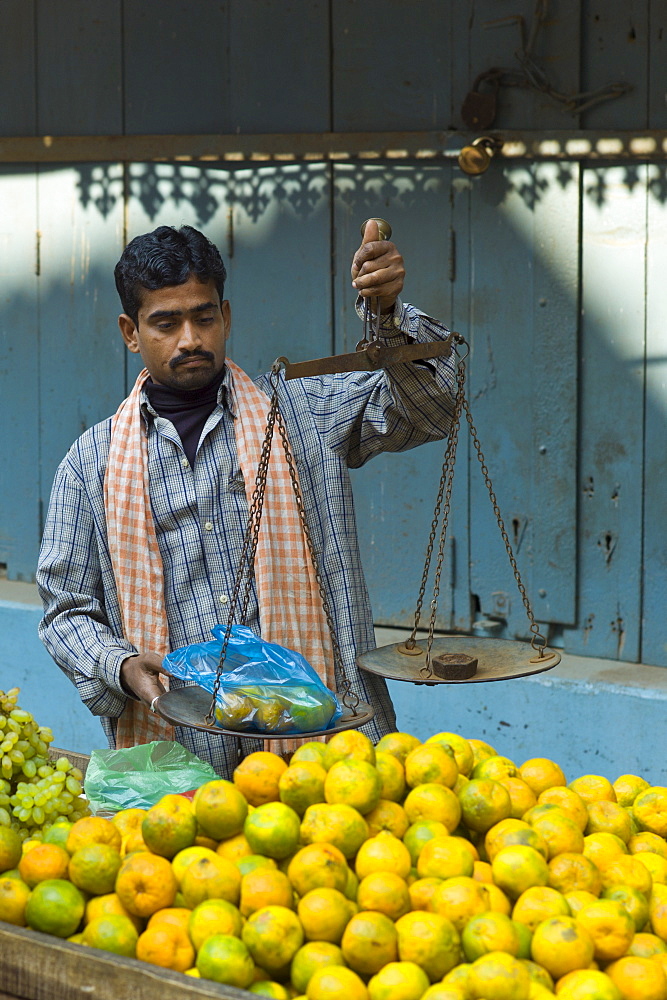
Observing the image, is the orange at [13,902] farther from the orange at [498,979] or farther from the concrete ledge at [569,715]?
the concrete ledge at [569,715]

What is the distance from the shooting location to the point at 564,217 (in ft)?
11.7

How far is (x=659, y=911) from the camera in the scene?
159 cm

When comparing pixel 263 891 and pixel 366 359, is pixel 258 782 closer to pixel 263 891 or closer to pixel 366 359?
pixel 263 891

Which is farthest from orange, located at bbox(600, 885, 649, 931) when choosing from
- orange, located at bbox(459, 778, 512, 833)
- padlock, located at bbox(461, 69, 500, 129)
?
padlock, located at bbox(461, 69, 500, 129)

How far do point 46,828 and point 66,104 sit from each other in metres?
3.34

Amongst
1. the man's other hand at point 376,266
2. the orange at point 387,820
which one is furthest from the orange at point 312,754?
the man's other hand at point 376,266

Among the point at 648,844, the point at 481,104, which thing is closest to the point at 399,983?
the point at 648,844

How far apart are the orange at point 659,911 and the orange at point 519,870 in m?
0.17

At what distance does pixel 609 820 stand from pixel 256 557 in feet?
3.07

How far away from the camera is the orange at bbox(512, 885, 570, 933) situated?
57.7 inches

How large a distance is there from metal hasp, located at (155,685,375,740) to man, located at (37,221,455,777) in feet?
0.88

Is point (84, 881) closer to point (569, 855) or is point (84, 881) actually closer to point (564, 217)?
point (569, 855)

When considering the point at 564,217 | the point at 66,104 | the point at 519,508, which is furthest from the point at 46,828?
the point at 66,104

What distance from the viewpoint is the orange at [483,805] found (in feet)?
5.64
